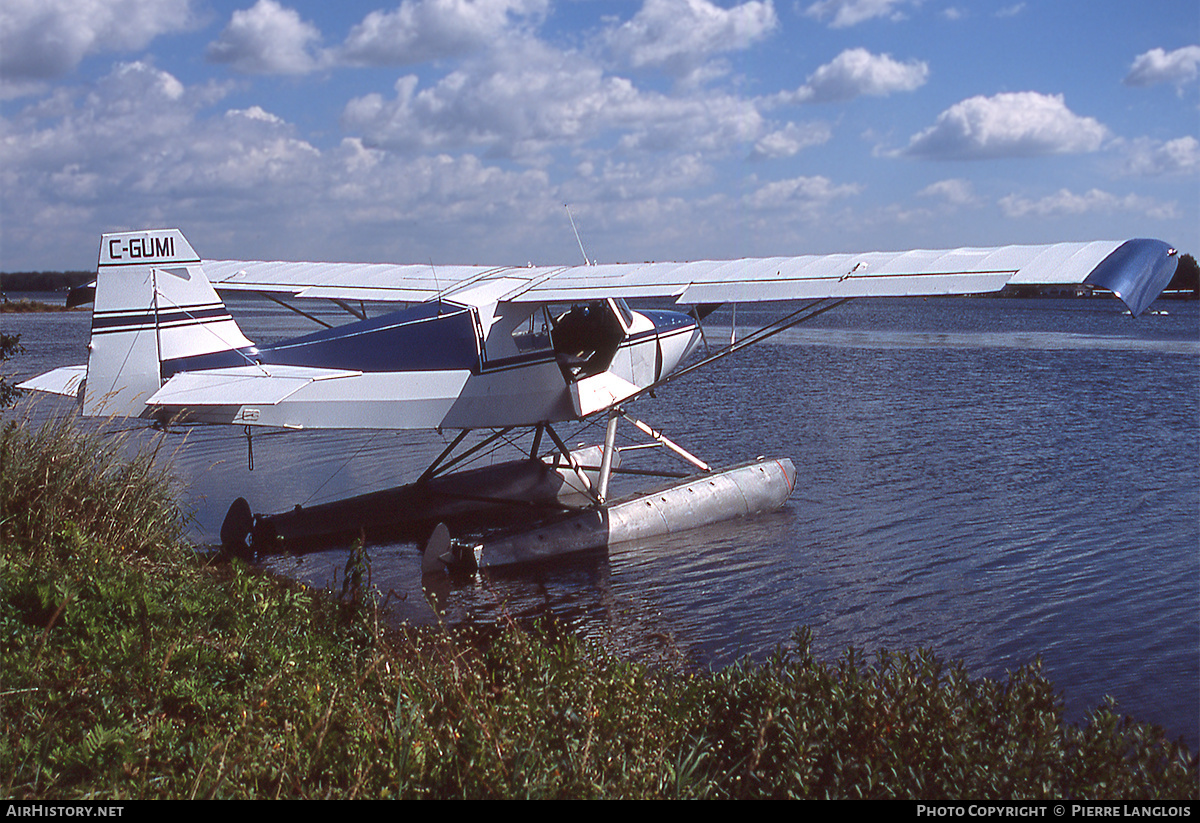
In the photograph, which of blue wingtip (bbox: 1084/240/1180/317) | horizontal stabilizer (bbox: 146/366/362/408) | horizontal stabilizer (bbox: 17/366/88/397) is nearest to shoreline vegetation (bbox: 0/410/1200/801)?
horizontal stabilizer (bbox: 146/366/362/408)

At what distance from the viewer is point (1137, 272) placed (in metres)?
7.22

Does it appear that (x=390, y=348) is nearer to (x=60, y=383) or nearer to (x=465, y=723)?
(x=60, y=383)

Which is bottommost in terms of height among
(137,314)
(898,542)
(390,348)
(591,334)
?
(898,542)

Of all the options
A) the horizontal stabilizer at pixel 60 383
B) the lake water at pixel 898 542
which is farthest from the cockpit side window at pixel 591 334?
the horizontal stabilizer at pixel 60 383

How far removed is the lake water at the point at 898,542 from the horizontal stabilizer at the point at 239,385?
745 mm

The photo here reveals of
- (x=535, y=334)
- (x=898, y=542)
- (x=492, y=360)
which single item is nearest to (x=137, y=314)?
(x=492, y=360)

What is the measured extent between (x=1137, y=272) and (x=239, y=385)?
7.39 metres

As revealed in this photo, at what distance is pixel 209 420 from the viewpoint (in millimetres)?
7703

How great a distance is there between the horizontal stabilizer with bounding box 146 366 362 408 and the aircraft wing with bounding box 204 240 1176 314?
1.55 m

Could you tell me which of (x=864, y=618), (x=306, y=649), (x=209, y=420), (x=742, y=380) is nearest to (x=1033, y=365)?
(x=742, y=380)

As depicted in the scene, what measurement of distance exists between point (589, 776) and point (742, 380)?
→ 20561mm

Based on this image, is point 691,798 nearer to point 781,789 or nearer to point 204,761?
point 781,789

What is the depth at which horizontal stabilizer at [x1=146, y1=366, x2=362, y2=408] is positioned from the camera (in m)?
7.54

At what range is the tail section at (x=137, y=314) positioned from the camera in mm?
7816
